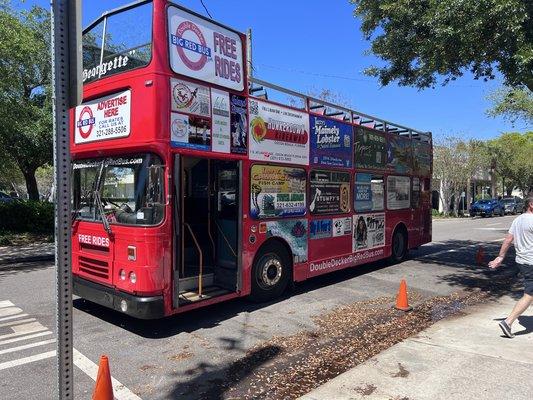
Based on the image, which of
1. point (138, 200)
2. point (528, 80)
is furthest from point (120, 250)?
point (528, 80)

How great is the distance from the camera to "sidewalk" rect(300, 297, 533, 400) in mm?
4262

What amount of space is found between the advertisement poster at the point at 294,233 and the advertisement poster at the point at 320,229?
23 cm

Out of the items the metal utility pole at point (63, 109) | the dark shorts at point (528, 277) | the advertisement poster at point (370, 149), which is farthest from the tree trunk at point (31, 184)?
the metal utility pole at point (63, 109)

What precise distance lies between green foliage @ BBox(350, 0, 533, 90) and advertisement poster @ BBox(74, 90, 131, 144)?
5.45 meters

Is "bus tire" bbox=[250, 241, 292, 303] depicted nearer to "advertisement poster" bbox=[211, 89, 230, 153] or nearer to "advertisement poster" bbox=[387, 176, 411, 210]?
"advertisement poster" bbox=[211, 89, 230, 153]

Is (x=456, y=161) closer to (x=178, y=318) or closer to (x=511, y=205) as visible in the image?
(x=511, y=205)

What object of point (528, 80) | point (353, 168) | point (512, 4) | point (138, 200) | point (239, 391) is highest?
point (512, 4)

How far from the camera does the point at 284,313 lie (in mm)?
7160

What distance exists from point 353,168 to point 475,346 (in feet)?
15.7

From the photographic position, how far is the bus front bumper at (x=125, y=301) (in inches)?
219

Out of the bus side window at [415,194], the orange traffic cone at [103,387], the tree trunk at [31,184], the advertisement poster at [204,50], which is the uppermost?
the advertisement poster at [204,50]

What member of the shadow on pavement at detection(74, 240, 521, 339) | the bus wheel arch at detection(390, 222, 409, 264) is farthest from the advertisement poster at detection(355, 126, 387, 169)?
the shadow on pavement at detection(74, 240, 521, 339)

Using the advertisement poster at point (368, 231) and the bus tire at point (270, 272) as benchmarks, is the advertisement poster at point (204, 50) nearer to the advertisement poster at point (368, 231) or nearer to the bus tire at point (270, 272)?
the bus tire at point (270, 272)

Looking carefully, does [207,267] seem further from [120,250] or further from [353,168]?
[353,168]
